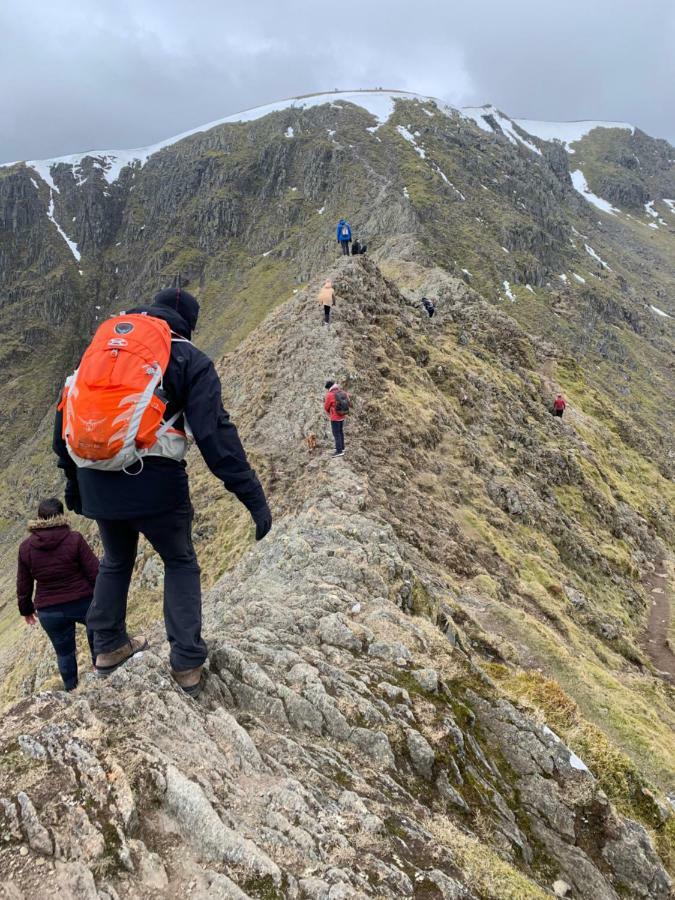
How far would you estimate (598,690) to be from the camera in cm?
1260

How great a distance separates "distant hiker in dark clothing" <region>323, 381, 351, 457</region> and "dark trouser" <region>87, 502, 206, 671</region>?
11.2m

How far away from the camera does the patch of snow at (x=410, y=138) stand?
121 meters

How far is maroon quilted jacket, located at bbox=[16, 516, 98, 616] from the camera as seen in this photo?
8.09 m

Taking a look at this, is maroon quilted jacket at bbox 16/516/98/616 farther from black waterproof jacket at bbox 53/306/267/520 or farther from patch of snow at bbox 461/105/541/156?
patch of snow at bbox 461/105/541/156

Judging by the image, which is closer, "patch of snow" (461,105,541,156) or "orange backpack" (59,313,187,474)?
"orange backpack" (59,313,187,474)

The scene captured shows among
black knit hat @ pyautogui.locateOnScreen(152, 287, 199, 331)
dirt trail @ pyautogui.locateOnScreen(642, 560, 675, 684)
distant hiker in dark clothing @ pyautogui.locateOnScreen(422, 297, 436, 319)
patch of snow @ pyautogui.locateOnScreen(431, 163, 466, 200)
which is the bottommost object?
dirt trail @ pyautogui.locateOnScreen(642, 560, 675, 684)

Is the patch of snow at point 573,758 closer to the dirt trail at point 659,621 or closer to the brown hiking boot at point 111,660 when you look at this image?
the brown hiking boot at point 111,660

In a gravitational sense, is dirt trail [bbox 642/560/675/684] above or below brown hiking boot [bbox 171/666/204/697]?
below

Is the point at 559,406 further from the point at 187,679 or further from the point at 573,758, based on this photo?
the point at 187,679

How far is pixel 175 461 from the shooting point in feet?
17.9

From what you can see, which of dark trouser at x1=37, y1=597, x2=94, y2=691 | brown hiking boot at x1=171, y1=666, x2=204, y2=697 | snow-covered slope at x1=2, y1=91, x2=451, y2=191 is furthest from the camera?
snow-covered slope at x1=2, y1=91, x2=451, y2=191

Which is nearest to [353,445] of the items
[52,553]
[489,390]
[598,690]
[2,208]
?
[598,690]

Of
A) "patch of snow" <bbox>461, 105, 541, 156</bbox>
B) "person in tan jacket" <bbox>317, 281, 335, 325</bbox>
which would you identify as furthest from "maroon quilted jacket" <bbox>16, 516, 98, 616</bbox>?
"patch of snow" <bbox>461, 105, 541, 156</bbox>

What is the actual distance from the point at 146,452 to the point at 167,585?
5.48ft
